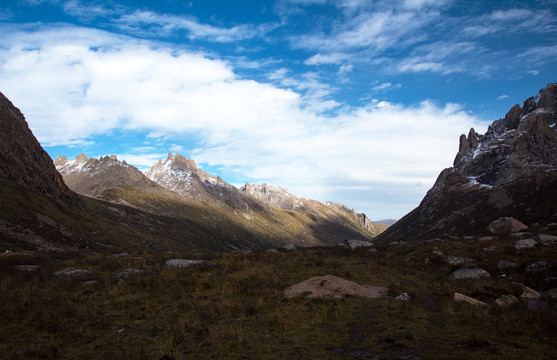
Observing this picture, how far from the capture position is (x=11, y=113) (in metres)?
91.0

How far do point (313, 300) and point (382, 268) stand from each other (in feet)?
48.4

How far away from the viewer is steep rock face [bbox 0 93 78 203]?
76.7 meters

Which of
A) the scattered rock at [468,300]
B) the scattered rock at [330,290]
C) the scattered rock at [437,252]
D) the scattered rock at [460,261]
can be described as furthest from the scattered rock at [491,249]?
the scattered rock at [468,300]

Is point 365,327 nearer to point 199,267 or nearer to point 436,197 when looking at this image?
point 199,267

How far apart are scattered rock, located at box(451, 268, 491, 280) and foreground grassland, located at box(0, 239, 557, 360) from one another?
2.00ft

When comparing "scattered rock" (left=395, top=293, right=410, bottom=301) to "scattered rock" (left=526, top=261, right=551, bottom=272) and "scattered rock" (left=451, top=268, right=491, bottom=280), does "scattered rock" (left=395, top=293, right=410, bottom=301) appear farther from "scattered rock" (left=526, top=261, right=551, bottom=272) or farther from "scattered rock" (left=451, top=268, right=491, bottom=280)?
"scattered rock" (left=526, top=261, right=551, bottom=272)

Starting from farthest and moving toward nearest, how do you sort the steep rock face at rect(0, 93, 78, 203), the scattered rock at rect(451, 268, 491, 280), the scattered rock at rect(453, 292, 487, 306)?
the steep rock face at rect(0, 93, 78, 203) < the scattered rock at rect(451, 268, 491, 280) < the scattered rock at rect(453, 292, 487, 306)

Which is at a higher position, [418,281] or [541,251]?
[541,251]

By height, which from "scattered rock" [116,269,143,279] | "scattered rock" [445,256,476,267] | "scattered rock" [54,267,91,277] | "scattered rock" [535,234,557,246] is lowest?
"scattered rock" [445,256,476,267]

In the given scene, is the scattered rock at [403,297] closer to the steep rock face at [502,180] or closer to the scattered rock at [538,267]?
the scattered rock at [538,267]

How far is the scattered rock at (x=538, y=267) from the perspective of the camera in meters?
18.5

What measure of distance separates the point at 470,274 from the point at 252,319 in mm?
17005

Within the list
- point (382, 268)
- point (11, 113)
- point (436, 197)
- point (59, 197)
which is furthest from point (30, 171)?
point (436, 197)

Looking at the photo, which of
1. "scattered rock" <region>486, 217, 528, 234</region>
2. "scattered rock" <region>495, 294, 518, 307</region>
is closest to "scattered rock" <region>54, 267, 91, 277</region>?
"scattered rock" <region>495, 294, 518, 307</region>
